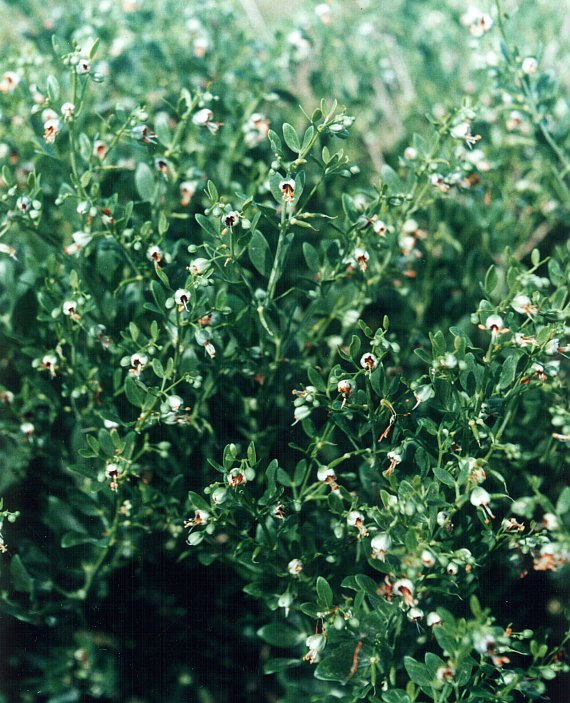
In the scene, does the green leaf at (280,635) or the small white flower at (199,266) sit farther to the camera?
the green leaf at (280,635)

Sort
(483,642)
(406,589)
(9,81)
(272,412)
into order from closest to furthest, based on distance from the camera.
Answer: (483,642) → (406,589) → (272,412) → (9,81)

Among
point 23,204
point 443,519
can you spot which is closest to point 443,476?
point 443,519

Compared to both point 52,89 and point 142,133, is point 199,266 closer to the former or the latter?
point 142,133

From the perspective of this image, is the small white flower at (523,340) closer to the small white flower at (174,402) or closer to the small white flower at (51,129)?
the small white flower at (174,402)

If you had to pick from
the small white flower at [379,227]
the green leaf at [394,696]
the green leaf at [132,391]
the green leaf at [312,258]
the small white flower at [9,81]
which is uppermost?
the small white flower at [9,81]

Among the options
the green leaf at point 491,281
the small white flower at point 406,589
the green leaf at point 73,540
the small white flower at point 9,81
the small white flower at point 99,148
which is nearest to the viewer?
the small white flower at point 406,589

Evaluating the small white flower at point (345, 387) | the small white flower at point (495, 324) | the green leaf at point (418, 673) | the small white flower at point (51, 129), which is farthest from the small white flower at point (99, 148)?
the green leaf at point (418, 673)

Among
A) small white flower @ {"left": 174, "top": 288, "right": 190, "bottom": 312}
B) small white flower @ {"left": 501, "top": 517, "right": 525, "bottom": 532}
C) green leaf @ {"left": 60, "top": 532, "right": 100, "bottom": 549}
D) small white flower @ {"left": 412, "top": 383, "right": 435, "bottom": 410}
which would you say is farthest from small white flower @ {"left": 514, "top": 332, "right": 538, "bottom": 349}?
green leaf @ {"left": 60, "top": 532, "right": 100, "bottom": 549}
